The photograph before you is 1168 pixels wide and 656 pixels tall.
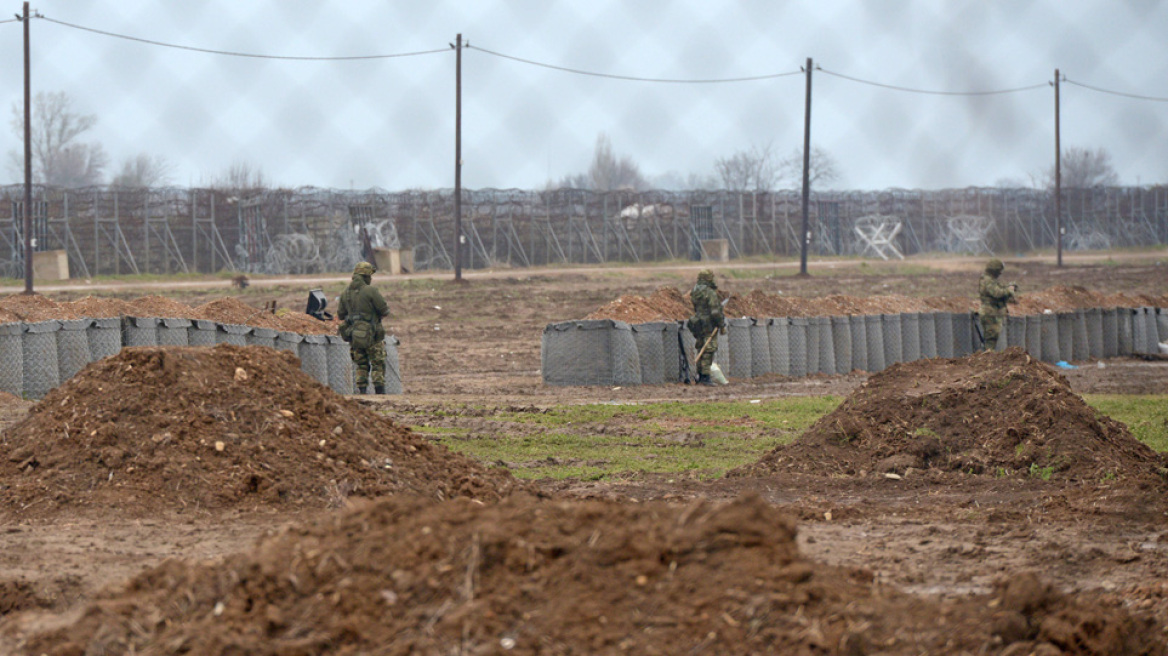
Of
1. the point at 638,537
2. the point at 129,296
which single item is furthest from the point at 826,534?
the point at 129,296

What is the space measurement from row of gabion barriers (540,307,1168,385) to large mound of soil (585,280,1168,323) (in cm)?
167

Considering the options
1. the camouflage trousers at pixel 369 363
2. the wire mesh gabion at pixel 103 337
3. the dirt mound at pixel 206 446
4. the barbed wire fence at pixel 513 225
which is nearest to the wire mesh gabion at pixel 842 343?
the camouflage trousers at pixel 369 363

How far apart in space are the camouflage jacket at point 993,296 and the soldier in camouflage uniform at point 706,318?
228 inches

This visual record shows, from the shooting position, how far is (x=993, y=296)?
21625mm

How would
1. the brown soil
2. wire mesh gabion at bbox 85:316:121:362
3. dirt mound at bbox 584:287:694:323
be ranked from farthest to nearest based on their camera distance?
the brown soil < dirt mound at bbox 584:287:694:323 < wire mesh gabion at bbox 85:316:121:362

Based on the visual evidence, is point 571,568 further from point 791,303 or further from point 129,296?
point 129,296

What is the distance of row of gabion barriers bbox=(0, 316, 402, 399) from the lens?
13.7 m

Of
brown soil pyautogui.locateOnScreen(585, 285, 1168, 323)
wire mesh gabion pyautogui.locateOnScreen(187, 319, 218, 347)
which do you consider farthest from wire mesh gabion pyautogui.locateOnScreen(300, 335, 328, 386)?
brown soil pyautogui.locateOnScreen(585, 285, 1168, 323)

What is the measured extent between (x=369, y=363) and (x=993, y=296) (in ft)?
38.2

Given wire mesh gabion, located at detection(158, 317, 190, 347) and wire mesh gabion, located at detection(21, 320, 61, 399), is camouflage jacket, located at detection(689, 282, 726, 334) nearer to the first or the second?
wire mesh gabion, located at detection(158, 317, 190, 347)

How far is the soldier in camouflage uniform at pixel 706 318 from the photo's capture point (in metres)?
18.8

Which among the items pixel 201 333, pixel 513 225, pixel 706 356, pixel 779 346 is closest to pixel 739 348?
pixel 779 346

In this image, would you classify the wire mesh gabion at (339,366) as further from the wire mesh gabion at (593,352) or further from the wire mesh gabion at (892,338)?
the wire mesh gabion at (892,338)

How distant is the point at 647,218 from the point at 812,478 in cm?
4176
